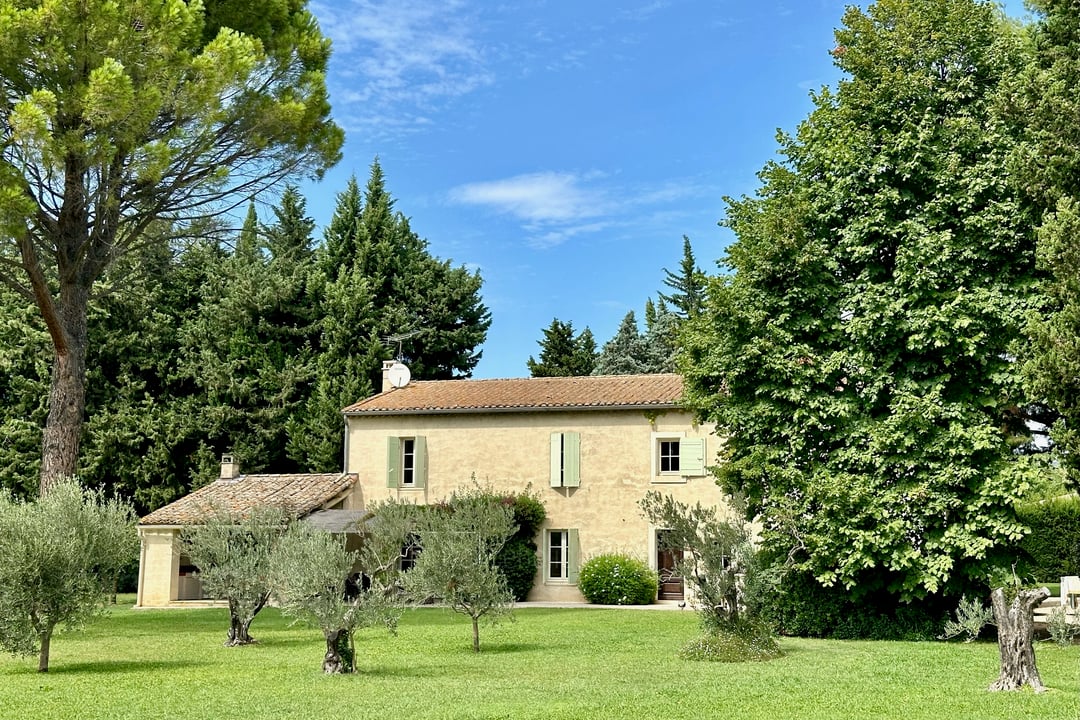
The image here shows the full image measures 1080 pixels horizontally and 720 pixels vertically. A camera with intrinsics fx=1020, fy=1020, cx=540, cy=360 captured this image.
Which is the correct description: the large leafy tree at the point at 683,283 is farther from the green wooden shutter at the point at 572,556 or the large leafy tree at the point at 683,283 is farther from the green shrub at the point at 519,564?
the green shrub at the point at 519,564

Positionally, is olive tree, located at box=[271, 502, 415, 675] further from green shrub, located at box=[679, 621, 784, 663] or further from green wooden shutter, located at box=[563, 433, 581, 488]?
green wooden shutter, located at box=[563, 433, 581, 488]

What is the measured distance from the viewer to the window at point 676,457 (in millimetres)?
25844

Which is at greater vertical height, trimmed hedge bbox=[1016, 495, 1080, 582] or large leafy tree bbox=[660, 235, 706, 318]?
large leafy tree bbox=[660, 235, 706, 318]

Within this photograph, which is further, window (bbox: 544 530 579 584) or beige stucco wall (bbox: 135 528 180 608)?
beige stucco wall (bbox: 135 528 180 608)

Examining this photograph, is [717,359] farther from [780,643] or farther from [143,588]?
[143,588]

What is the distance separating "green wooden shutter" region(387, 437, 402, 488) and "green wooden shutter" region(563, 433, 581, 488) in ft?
15.2

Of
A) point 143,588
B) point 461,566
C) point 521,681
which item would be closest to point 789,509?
point 461,566

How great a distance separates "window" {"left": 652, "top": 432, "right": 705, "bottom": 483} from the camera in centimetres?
2584

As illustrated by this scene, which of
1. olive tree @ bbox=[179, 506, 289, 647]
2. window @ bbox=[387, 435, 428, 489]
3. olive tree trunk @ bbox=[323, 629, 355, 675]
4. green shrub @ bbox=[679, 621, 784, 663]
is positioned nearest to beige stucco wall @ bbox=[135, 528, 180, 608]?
window @ bbox=[387, 435, 428, 489]

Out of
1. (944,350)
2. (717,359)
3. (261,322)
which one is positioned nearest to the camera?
(944,350)

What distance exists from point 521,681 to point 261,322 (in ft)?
86.5

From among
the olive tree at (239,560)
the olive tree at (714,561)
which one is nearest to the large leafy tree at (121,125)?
the olive tree at (239,560)

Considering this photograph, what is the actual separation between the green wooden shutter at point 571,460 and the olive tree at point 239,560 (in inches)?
386

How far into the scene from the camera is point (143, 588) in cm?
2706
